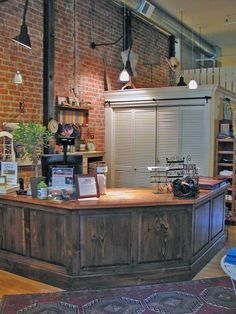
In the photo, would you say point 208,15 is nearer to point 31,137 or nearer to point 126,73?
point 126,73

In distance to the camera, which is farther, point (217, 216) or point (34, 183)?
point (217, 216)

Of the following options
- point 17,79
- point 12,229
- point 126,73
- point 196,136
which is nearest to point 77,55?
point 126,73

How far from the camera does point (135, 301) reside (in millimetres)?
3477

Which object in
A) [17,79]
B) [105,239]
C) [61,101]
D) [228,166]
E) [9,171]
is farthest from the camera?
[228,166]

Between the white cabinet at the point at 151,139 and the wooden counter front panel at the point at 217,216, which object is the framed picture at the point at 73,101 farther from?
the wooden counter front panel at the point at 217,216

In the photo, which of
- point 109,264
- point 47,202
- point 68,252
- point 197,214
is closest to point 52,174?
point 47,202

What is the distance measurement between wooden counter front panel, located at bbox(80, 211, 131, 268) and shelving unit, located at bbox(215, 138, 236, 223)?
3.05 metres

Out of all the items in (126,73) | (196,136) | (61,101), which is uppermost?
(126,73)

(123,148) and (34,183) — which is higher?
(123,148)

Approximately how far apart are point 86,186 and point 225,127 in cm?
338

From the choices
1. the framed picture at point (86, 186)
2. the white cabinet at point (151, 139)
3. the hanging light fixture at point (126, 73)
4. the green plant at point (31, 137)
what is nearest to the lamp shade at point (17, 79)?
the green plant at point (31, 137)

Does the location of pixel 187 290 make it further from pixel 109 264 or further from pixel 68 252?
pixel 68 252

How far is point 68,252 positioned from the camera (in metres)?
3.75

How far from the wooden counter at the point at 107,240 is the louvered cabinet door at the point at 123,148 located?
9.85ft
